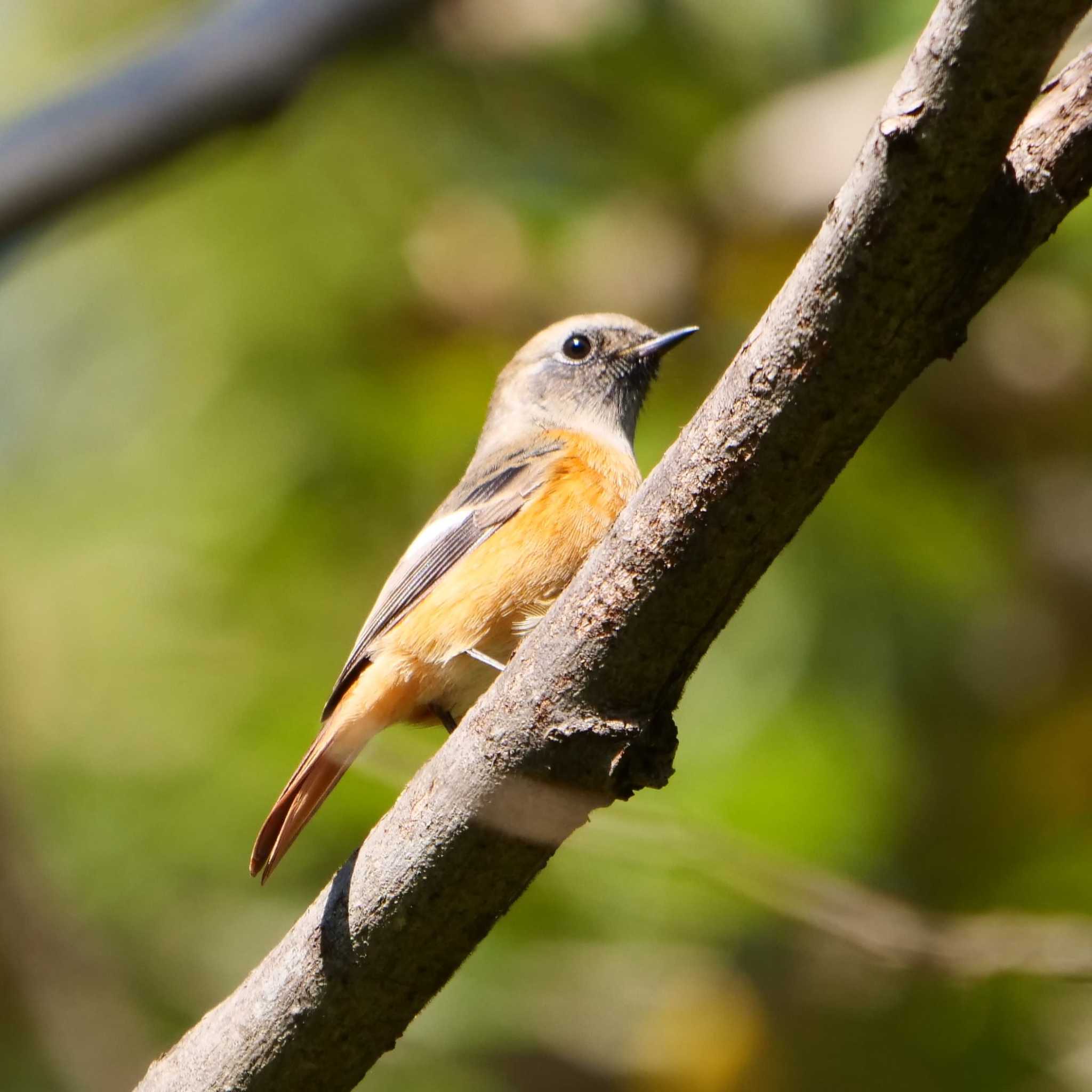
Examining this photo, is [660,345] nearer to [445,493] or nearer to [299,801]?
[445,493]

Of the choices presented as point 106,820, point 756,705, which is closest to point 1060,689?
point 756,705

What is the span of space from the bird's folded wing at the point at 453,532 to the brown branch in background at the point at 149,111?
1732 mm

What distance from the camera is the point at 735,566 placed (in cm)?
256

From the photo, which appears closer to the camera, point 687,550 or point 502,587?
point 687,550

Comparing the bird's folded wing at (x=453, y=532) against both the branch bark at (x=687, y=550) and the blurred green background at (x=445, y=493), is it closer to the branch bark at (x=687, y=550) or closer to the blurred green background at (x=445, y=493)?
the blurred green background at (x=445, y=493)

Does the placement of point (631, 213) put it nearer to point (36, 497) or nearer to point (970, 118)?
point (36, 497)

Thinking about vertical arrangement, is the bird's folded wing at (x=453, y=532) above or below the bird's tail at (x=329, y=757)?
above

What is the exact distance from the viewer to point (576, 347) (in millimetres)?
6262

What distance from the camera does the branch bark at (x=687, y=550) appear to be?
220 centimetres

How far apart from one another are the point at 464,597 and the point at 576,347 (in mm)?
2020

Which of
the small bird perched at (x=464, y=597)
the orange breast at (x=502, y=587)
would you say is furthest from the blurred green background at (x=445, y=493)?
the orange breast at (x=502, y=587)

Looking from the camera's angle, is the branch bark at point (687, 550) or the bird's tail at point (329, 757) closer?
the branch bark at point (687, 550)

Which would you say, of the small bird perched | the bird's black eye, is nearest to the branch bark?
the small bird perched

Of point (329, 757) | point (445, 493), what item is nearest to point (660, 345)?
point (445, 493)
